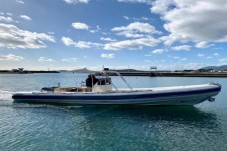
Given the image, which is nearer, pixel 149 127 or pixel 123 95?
pixel 149 127

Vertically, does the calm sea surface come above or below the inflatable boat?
below

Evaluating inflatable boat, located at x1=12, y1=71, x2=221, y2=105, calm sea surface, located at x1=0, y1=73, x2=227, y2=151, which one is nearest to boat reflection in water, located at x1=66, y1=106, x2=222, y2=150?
calm sea surface, located at x1=0, y1=73, x2=227, y2=151

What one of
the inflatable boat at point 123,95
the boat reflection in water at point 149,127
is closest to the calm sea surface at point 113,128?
the boat reflection in water at point 149,127

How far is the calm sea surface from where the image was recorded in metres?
13.9

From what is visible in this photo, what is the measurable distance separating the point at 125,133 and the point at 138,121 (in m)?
3.43

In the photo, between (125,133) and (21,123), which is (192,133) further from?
(21,123)

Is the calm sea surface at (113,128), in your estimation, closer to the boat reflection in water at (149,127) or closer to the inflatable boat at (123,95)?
the boat reflection in water at (149,127)

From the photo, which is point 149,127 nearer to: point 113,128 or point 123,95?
→ point 113,128

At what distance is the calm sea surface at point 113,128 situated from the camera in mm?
13852

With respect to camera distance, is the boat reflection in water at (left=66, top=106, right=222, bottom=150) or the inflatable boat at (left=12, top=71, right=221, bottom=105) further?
the inflatable boat at (left=12, top=71, right=221, bottom=105)

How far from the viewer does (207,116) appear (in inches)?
842

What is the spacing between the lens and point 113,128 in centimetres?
1753

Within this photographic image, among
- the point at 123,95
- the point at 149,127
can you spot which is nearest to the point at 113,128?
the point at 149,127

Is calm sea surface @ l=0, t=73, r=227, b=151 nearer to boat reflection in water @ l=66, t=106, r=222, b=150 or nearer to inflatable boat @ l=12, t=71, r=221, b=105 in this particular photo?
boat reflection in water @ l=66, t=106, r=222, b=150
